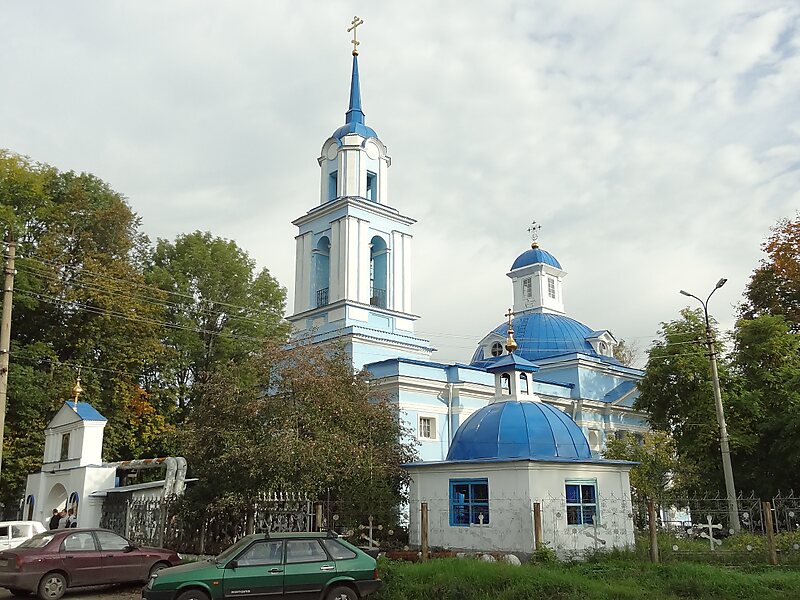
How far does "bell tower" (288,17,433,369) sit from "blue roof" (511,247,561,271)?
10.6 m

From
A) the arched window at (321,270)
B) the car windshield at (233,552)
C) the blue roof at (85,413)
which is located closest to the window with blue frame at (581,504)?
the car windshield at (233,552)

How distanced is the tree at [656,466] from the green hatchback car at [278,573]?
16379 mm

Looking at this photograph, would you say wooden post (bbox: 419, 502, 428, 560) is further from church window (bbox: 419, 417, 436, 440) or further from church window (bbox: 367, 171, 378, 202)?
church window (bbox: 367, 171, 378, 202)

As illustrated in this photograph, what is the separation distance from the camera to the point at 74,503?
76.9 feet

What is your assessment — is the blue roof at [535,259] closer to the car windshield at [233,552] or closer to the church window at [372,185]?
the church window at [372,185]

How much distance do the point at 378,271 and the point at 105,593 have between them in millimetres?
22017

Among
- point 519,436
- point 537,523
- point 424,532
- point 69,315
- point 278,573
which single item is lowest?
point 278,573

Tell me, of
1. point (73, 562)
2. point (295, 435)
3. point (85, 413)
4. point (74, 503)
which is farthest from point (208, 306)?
point (73, 562)

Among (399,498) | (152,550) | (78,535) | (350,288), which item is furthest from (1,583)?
(350,288)

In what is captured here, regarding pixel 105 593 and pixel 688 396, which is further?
pixel 688 396

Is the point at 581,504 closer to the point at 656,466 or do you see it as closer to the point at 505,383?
the point at 505,383

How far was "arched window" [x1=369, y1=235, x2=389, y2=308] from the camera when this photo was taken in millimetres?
34844

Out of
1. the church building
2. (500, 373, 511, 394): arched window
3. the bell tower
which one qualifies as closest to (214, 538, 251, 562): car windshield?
(500, 373, 511, 394): arched window

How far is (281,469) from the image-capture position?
18109 millimetres
